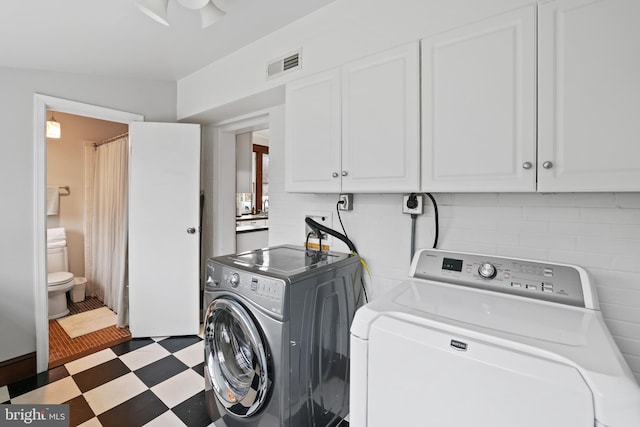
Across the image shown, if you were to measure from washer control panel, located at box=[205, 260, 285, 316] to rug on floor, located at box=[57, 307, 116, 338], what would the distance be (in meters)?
2.17

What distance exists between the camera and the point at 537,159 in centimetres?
114

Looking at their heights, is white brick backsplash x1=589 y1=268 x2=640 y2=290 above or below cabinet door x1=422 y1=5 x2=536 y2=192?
below

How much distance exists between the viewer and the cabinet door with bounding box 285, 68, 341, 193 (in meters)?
1.72

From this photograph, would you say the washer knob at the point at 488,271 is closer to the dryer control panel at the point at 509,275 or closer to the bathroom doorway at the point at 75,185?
the dryer control panel at the point at 509,275

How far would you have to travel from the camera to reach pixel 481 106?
125 centimetres

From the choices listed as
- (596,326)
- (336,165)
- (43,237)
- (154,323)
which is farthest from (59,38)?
(596,326)

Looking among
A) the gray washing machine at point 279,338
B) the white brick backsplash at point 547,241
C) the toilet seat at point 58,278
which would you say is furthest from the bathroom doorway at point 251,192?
the white brick backsplash at point 547,241

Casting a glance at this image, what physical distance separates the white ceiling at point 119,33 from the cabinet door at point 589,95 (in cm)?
123

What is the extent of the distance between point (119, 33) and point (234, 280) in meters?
1.86

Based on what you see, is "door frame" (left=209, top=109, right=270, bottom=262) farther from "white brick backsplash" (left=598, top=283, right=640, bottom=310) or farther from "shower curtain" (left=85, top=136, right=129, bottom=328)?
"white brick backsplash" (left=598, top=283, right=640, bottom=310)

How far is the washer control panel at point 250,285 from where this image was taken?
137 centimetres

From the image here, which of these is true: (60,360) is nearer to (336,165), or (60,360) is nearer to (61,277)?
(61,277)

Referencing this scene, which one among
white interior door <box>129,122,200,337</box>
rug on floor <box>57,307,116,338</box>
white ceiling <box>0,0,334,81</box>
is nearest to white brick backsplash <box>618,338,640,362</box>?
white ceiling <box>0,0,334,81</box>

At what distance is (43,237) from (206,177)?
145 cm
